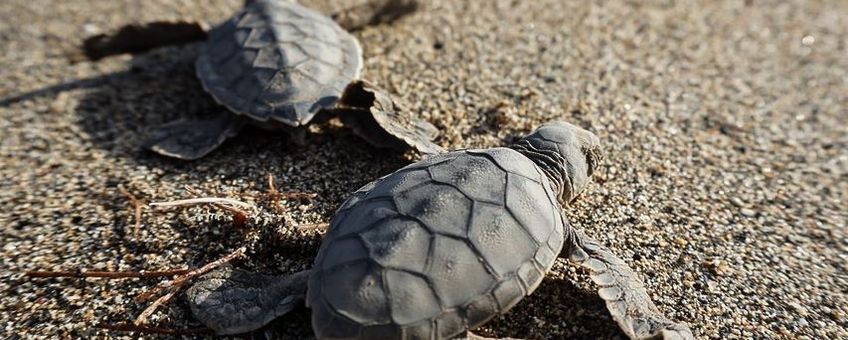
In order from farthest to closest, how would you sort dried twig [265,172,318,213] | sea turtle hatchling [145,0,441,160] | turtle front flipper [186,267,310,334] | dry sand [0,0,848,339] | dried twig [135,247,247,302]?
1. sea turtle hatchling [145,0,441,160]
2. dried twig [265,172,318,213]
3. dry sand [0,0,848,339]
4. dried twig [135,247,247,302]
5. turtle front flipper [186,267,310,334]

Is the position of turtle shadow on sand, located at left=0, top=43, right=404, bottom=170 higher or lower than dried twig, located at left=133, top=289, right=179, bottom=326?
lower

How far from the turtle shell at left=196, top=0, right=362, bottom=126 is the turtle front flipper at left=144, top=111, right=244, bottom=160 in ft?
0.35

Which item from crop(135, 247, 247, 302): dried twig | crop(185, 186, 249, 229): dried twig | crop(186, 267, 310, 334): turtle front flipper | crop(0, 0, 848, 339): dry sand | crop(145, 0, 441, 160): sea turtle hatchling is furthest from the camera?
crop(145, 0, 441, 160): sea turtle hatchling

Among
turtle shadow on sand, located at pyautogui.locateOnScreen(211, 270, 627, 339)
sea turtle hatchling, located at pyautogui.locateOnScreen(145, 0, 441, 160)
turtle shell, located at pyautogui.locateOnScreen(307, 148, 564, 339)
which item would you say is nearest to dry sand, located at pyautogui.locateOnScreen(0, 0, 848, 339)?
turtle shadow on sand, located at pyautogui.locateOnScreen(211, 270, 627, 339)

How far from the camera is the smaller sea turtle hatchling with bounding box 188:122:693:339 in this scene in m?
1.83

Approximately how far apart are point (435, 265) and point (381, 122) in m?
1.15

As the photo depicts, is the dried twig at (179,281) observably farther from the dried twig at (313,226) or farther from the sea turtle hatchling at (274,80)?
the sea turtle hatchling at (274,80)

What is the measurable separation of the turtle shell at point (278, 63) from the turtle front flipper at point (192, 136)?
0.11m

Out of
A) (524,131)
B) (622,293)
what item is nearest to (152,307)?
(622,293)

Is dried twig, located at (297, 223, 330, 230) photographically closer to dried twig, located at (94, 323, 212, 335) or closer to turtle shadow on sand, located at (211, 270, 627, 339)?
turtle shadow on sand, located at (211, 270, 627, 339)

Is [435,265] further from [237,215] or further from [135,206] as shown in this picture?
[135,206]

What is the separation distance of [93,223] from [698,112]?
3.10 meters

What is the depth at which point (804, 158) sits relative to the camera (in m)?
3.32

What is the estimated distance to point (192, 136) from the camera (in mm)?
3090
